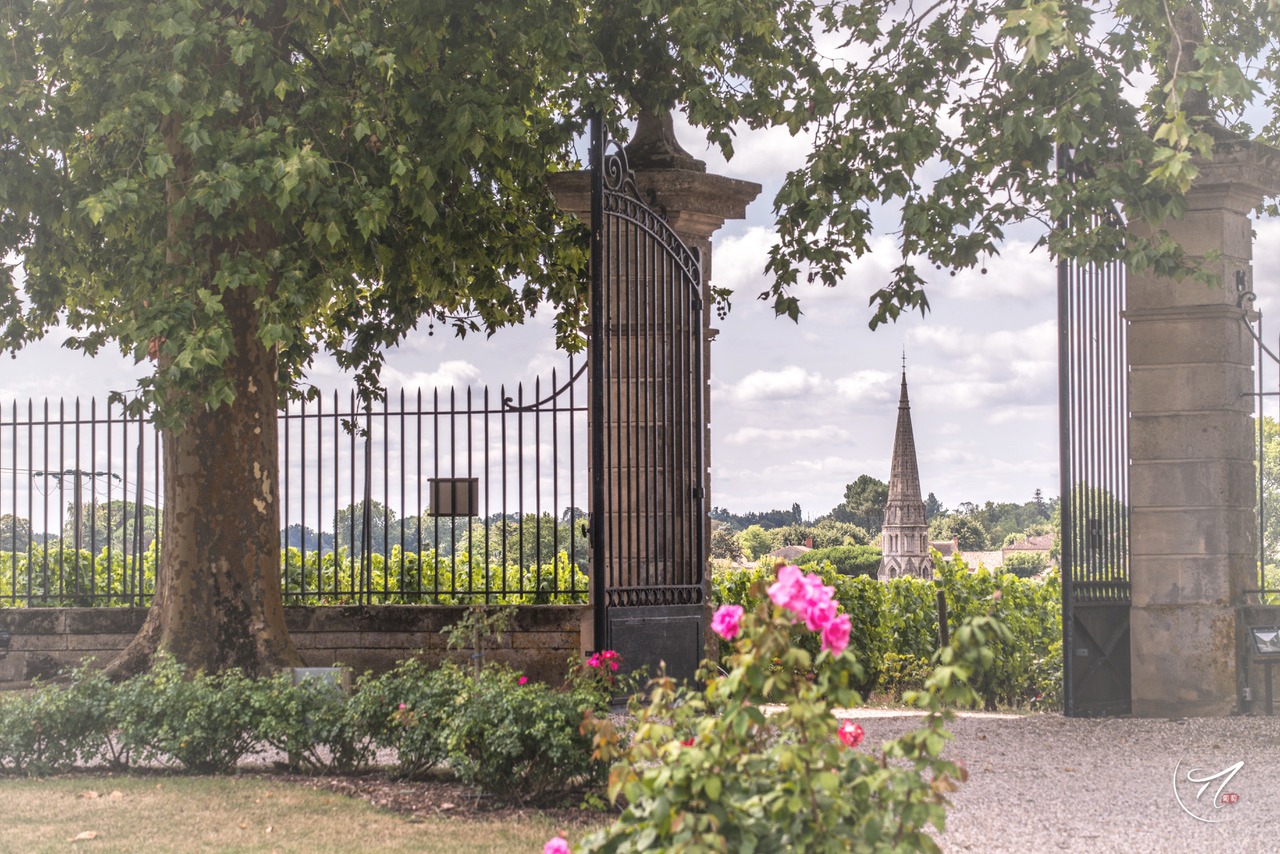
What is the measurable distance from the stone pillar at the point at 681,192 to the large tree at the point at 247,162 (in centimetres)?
35

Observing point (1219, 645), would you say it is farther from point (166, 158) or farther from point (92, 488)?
point (92, 488)

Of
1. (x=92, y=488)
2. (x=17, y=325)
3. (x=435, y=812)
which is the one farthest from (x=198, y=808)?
(x=92, y=488)

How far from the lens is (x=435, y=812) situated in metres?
6.43

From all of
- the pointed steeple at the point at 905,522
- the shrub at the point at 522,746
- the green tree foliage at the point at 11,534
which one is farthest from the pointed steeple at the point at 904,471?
the shrub at the point at 522,746

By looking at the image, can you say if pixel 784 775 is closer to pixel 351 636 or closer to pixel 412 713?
pixel 412 713

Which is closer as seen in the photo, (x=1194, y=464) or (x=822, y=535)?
(x=1194, y=464)

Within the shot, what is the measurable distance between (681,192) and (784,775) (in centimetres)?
715

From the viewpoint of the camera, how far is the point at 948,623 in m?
13.5

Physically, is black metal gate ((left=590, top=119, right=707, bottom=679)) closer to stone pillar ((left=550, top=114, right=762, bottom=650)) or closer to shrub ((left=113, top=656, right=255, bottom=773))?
stone pillar ((left=550, top=114, right=762, bottom=650))

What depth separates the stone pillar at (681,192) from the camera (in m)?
9.88

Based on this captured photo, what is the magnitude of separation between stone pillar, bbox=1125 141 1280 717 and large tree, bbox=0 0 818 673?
12.9ft

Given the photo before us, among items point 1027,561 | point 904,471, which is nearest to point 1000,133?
point 904,471

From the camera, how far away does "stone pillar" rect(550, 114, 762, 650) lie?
9.88 metres

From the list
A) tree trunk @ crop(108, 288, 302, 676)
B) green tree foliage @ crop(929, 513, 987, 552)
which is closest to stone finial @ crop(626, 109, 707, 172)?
tree trunk @ crop(108, 288, 302, 676)
